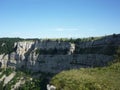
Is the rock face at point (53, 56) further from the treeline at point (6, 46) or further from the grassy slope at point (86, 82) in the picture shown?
the grassy slope at point (86, 82)

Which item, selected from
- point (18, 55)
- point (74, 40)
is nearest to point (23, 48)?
point (18, 55)

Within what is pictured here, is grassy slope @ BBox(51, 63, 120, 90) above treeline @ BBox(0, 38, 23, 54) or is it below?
above

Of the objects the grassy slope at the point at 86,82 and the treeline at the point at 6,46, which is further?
the treeline at the point at 6,46

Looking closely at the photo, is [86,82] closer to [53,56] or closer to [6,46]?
[53,56]

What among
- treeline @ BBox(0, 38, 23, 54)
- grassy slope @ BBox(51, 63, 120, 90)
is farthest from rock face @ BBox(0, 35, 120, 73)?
grassy slope @ BBox(51, 63, 120, 90)

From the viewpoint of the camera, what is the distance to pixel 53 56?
148m

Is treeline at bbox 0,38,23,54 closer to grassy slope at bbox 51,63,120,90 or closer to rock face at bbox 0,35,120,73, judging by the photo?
rock face at bbox 0,35,120,73

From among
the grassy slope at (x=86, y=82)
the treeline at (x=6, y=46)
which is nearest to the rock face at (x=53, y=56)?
the treeline at (x=6, y=46)

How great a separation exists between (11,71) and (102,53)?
2839 inches

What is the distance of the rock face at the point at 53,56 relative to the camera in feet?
375

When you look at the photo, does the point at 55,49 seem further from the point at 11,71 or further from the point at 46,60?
the point at 11,71

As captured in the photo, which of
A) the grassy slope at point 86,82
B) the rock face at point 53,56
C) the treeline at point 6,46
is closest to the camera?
the grassy slope at point 86,82

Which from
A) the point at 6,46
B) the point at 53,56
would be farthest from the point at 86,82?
the point at 6,46

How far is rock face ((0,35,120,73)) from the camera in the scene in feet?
375
